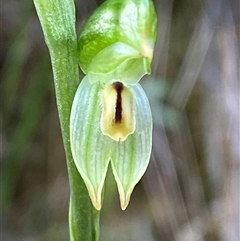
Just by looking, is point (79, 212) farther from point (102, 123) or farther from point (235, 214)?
point (235, 214)

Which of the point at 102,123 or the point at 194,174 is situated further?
the point at 194,174

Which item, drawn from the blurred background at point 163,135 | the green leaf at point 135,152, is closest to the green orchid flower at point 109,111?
the green leaf at point 135,152

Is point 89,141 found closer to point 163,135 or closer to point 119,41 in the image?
point 119,41

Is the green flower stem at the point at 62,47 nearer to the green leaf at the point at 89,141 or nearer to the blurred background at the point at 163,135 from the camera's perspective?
the green leaf at the point at 89,141

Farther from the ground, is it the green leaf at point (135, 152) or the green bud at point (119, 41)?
the green bud at point (119, 41)

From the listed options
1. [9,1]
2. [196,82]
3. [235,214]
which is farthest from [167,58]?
[235,214]

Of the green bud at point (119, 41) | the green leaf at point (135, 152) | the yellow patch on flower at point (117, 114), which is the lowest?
the green leaf at point (135, 152)
